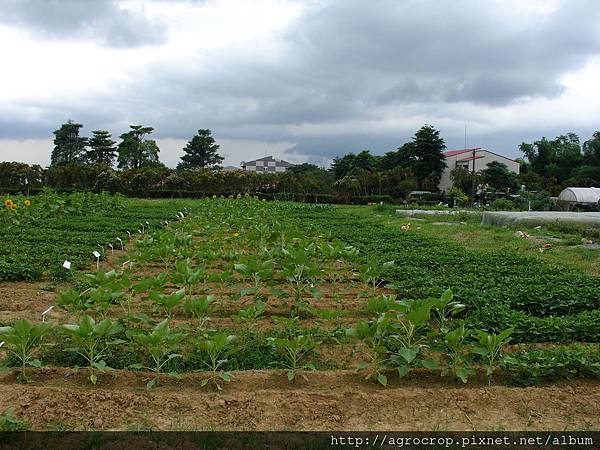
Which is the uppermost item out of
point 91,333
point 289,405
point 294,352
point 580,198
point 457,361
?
point 580,198

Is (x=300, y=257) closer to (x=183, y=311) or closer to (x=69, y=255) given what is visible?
(x=183, y=311)

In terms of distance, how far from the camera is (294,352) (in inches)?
156

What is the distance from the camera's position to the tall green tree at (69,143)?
173ft

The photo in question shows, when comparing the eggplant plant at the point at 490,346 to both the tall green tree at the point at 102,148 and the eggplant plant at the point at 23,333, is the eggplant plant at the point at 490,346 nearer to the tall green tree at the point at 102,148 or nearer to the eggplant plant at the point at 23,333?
the eggplant plant at the point at 23,333

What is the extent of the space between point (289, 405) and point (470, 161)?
55717mm

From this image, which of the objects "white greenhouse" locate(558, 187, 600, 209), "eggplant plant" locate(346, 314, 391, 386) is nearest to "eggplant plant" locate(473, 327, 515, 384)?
"eggplant plant" locate(346, 314, 391, 386)

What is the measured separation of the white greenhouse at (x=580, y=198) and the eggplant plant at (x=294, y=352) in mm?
29526

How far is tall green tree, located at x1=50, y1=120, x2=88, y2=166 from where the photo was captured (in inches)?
2078

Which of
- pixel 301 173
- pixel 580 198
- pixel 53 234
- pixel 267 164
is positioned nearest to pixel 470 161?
pixel 301 173

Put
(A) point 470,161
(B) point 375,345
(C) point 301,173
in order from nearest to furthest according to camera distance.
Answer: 1. (B) point 375,345
2. (C) point 301,173
3. (A) point 470,161

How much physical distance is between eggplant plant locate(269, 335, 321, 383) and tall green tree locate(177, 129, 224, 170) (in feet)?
169

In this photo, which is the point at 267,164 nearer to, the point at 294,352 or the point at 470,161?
the point at 470,161

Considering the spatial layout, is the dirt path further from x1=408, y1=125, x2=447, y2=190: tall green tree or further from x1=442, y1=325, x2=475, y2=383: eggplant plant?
x1=408, y1=125, x2=447, y2=190: tall green tree

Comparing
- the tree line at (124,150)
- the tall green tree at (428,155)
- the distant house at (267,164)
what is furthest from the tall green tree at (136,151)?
the distant house at (267,164)
